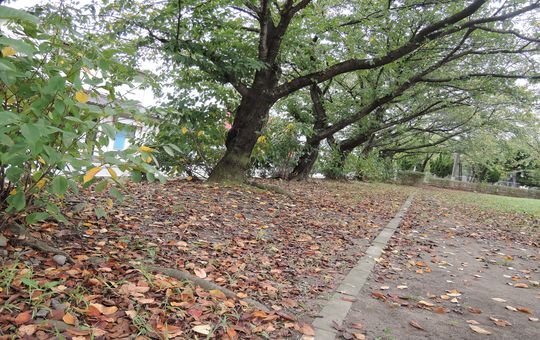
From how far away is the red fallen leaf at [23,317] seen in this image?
6.62 ft

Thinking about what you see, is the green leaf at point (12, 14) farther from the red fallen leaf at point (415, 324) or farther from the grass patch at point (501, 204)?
the grass patch at point (501, 204)

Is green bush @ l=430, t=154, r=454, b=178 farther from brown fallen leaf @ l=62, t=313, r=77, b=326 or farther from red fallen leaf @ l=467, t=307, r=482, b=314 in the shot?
brown fallen leaf @ l=62, t=313, r=77, b=326

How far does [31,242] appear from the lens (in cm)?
286

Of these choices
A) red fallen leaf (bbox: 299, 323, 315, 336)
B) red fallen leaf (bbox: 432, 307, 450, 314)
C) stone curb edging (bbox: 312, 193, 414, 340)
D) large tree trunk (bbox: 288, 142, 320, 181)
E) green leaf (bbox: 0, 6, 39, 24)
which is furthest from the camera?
large tree trunk (bbox: 288, 142, 320, 181)

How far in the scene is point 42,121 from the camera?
6.39 ft

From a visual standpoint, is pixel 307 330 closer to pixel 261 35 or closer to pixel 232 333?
pixel 232 333

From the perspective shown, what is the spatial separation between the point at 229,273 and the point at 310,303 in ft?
2.42

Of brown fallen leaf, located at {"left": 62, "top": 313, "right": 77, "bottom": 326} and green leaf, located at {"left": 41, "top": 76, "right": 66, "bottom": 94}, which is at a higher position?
green leaf, located at {"left": 41, "top": 76, "right": 66, "bottom": 94}

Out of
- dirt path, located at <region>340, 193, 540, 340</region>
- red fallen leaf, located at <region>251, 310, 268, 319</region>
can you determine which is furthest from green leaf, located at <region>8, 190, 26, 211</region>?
dirt path, located at <region>340, 193, 540, 340</region>

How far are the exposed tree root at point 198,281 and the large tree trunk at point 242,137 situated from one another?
16.5 feet

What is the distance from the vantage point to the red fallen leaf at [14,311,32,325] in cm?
202

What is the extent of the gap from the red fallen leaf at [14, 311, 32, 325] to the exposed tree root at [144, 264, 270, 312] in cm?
97

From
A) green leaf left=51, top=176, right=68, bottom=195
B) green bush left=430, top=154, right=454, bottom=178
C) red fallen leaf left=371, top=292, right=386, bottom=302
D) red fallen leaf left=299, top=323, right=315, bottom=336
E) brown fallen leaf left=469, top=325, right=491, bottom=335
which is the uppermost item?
green bush left=430, top=154, right=454, bottom=178

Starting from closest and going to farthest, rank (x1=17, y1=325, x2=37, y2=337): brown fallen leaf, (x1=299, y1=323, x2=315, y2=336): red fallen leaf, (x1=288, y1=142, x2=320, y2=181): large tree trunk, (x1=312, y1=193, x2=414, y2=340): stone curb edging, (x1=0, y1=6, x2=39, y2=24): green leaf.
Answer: (x1=0, y1=6, x2=39, y2=24): green leaf → (x1=17, y1=325, x2=37, y2=337): brown fallen leaf → (x1=299, y1=323, x2=315, y2=336): red fallen leaf → (x1=312, y1=193, x2=414, y2=340): stone curb edging → (x1=288, y1=142, x2=320, y2=181): large tree trunk
